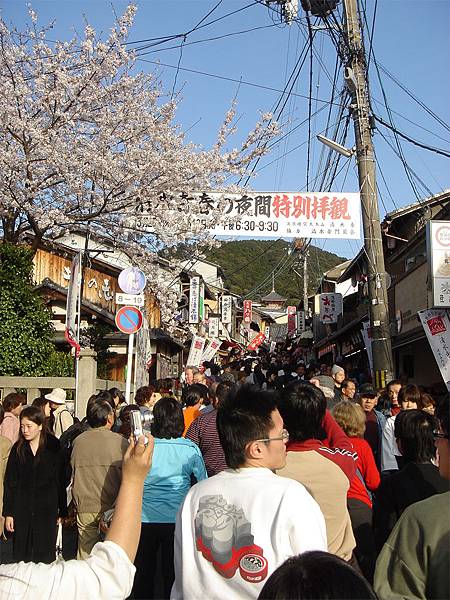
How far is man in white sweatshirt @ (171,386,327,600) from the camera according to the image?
261 centimetres

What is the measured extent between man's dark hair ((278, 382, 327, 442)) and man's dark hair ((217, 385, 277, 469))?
84cm

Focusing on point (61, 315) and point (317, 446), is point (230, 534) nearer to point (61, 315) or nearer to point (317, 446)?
point (317, 446)

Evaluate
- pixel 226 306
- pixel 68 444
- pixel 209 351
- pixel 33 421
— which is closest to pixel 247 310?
pixel 226 306

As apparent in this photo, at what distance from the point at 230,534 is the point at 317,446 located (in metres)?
1.26

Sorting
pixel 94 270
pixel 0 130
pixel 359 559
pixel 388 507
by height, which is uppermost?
pixel 0 130

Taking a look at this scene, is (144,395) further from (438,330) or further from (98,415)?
(438,330)

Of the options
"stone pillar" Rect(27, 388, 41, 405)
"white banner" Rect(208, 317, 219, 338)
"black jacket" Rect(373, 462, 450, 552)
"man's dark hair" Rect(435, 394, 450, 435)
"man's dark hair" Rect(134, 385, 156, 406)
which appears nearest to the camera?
"man's dark hair" Rect(435, 394, 450, 435)

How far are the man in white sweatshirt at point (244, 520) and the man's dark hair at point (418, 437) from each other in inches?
62.2

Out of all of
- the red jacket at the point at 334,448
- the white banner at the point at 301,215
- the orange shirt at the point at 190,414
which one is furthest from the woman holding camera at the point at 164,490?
the white banner at the point at 301,215

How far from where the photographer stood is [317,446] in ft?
12.6

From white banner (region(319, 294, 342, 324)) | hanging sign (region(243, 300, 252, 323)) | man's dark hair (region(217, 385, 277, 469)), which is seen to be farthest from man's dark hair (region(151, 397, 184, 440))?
hanging sign (region(243, 300, 252, 323))

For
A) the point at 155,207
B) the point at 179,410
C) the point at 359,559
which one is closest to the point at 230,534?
the point at 359,559

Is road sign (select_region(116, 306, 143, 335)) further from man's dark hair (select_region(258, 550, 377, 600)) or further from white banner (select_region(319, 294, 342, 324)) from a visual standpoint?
white banner (select_region(319, 294, 342, 324))

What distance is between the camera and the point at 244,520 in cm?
267
